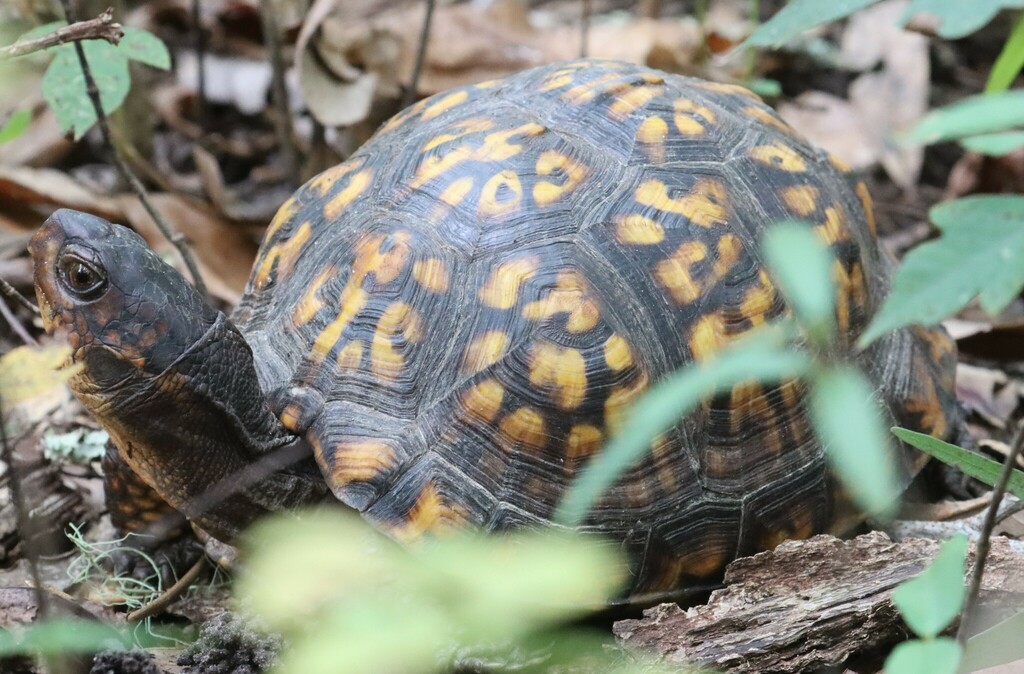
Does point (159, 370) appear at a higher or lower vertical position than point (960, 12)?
lower

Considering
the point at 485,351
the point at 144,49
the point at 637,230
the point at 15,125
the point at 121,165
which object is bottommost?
the point at 485,351

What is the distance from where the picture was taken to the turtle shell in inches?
89.0

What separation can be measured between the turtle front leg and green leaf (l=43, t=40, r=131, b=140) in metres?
1.03

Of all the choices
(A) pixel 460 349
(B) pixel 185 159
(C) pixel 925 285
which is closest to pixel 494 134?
(A) pixel 460 349

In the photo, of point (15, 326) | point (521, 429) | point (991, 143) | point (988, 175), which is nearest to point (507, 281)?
point (521, 429)

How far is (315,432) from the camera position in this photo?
2336 mm

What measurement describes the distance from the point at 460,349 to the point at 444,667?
2.42 ft

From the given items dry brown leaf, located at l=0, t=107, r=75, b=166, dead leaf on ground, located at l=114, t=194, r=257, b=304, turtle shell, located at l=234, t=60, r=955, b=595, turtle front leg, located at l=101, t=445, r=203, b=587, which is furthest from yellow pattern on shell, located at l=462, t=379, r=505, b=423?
dry brown leaf, located at l=0, t=107, r=75, b=166

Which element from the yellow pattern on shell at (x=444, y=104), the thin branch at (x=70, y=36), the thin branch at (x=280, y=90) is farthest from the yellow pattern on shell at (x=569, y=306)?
the thin branch at (x=280, y=90)

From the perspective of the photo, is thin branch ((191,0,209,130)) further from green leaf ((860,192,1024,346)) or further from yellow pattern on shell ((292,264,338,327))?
green leaf ((860,192,1024,346))

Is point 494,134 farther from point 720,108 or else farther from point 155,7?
point 155,7

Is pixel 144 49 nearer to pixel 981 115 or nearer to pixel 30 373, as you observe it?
pixel 30 373

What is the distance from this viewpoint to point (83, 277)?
7.07 ft

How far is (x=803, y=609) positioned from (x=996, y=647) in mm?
415
